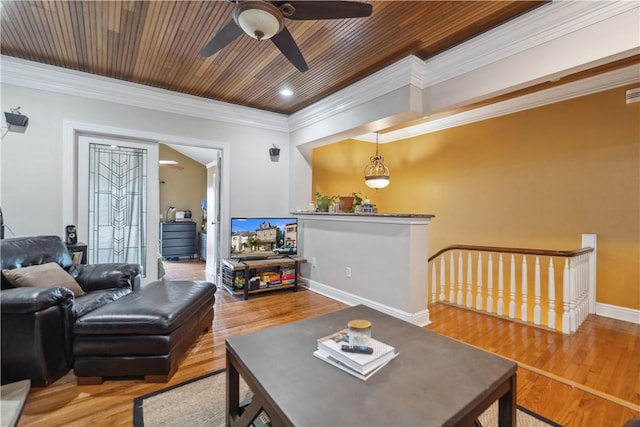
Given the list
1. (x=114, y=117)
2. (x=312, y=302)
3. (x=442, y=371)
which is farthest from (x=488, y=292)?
(x=114, y=117)

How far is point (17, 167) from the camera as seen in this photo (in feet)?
10.2

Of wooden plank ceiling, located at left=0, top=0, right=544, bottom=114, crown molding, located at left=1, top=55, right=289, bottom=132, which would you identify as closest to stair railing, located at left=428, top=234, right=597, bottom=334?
wooden plank ceiling, located at left=0, top=0, right=544, bottom=114

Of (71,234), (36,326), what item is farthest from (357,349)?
(71,234)

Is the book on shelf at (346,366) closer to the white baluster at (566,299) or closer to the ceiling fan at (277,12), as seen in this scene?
the ceiling fan at (277,12)

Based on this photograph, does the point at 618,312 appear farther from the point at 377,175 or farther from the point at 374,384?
the point at 374,384

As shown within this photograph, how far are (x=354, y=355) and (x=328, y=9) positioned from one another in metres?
1.99

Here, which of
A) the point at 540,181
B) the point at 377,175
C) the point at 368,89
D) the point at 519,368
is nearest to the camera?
the point at 519,368

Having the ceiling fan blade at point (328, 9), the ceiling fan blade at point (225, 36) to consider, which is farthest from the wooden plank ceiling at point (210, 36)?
the ceiling fan blade at point (328, 9)

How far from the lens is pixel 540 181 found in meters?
3.96

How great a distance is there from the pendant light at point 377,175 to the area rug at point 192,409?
3.53 metres

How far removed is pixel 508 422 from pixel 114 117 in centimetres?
465

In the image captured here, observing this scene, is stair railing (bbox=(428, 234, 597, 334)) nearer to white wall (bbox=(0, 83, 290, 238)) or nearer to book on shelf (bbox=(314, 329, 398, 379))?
book on shelf (bbox=(314, 329, 398, 379))

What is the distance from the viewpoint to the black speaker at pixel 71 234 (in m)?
3.29

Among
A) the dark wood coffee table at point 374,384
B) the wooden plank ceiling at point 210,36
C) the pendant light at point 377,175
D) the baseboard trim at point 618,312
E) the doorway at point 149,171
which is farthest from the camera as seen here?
the pendant light at point 377,175
